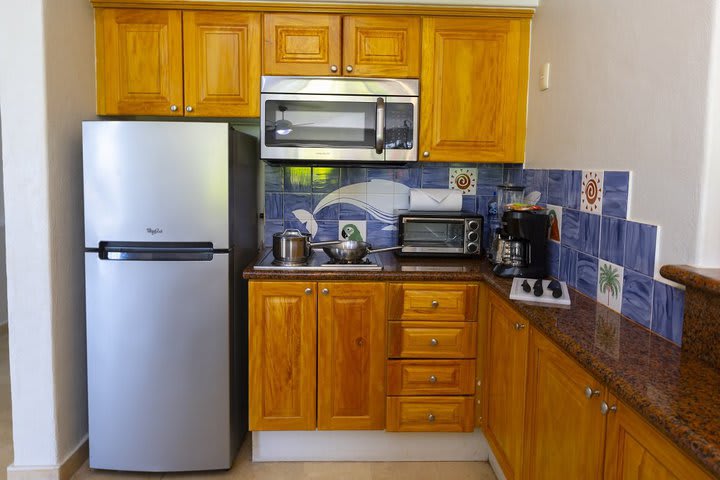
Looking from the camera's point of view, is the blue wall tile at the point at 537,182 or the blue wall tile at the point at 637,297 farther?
the blue wall tile at the point at 537,182

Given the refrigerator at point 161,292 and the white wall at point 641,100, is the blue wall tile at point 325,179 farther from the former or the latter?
the white wall at point 641,100

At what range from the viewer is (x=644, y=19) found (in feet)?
6.03

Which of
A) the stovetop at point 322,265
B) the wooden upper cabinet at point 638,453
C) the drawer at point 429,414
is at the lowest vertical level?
the drawer at point 429,414

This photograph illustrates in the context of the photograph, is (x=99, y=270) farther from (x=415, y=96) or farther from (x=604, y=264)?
(x=604, y=264)

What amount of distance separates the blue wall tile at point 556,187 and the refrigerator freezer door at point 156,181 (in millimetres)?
1398

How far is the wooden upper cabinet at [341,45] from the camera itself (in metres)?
2.81

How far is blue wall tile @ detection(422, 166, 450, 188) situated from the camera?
10.5ft

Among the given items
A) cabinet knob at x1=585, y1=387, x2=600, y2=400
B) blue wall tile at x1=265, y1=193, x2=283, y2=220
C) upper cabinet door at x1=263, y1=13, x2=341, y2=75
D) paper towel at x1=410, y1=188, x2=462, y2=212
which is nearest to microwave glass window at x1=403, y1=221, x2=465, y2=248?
paper towel at x1=410, y1=188, x2=462, y2=212

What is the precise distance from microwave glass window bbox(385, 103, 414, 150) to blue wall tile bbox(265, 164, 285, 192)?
65 centimetres

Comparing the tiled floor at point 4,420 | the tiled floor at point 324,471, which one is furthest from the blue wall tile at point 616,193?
the tiled floor at point 4,420

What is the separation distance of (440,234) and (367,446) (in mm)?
1068

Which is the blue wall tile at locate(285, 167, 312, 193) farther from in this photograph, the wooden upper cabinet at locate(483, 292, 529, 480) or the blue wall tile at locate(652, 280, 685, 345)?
the blue wall tile at locate(652, 280, 685, 345)

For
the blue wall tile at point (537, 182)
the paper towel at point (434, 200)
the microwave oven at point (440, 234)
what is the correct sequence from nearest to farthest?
the blue wall tile at point (537, 182), the microwave oven at point (440, 234), the paper towel at point (434, 200)

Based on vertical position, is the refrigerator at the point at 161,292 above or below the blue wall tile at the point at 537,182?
below
